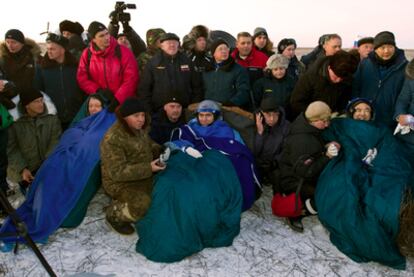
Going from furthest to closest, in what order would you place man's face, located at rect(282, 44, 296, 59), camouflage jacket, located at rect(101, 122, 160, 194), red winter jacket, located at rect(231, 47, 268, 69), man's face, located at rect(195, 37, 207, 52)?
1. man's face, located at rect(282, 44, 296, 59)
2. red winter jacket, located at rect(231, 47, 268, 69)
3. man's face, located at rect(195, 37, 207, 52)
4. camouflage jacket, located at rect(101, 122, 160, 194)

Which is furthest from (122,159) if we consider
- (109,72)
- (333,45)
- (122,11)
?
(122,11)

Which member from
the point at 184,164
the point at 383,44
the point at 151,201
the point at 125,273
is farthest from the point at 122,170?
the point at 383,44

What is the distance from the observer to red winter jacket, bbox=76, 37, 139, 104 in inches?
209

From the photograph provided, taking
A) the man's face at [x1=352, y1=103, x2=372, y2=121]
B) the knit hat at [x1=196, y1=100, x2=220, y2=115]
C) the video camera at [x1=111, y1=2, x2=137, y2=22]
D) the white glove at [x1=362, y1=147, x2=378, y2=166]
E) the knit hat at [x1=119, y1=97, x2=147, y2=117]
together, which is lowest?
the white glove at [x1=362, y1=147, x2=378, y2=166]

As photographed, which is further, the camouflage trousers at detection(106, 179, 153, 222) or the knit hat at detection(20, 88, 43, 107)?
the knit hat at detection(20, 88, 43, 107)

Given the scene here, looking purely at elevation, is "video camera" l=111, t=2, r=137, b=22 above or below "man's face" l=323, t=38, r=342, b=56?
above

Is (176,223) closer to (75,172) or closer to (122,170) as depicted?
(122,170)

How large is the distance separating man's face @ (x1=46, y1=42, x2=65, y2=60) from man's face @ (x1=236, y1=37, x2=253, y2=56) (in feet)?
9.08

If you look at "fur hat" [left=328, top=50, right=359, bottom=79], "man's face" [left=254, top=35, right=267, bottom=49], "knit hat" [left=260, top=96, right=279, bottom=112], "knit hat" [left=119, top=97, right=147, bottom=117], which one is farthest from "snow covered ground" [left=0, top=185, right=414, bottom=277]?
"man's face" [left=254, top=35, right=267, bottom=49]

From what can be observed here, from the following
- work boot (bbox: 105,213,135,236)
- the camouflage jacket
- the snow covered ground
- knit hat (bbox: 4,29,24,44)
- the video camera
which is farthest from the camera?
the video camera

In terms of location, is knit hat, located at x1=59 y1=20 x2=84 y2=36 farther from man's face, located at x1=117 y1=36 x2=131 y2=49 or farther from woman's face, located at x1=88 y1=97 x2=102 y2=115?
woman's face, located at x1=88 y1=97 x2=102 y2=115

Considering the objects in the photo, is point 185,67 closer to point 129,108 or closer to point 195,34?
point 195,34

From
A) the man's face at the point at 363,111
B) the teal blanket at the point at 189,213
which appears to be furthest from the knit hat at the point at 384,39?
the teal blanket at the point at 189,213

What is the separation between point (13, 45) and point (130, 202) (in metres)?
3.18
